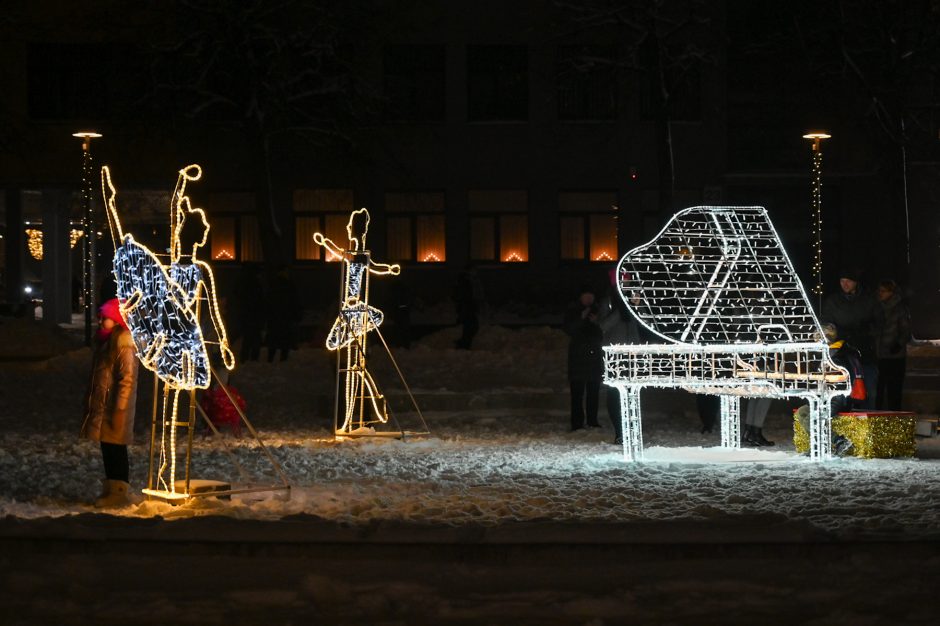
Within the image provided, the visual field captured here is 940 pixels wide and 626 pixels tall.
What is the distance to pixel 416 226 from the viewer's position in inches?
1609

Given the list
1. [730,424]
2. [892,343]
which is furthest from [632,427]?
[892,343]

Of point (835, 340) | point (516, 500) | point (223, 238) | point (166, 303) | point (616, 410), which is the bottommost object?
point (516, 500)

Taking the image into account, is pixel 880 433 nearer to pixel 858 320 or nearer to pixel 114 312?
pixel 858 320

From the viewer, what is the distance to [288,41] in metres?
32.7

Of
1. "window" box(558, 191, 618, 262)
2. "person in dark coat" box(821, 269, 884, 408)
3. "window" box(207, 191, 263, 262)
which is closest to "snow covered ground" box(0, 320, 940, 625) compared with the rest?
"person in dark coat" box(821, 269, 884, 408)

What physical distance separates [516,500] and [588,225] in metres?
29.6

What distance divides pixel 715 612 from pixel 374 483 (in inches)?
205

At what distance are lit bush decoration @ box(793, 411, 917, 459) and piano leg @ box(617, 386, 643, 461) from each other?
208cm

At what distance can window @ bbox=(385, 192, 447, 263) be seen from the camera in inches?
1606

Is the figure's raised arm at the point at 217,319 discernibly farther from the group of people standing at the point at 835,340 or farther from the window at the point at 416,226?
the window at the point at 416,226

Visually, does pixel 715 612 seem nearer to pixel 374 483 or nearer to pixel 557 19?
pixel 374 483

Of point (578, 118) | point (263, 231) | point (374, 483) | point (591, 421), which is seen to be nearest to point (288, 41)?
point (263, 231)

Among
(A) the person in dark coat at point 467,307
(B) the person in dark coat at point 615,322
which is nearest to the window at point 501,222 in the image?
(A) the person in dark coat at point 467,307

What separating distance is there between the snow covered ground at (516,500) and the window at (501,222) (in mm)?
20319
